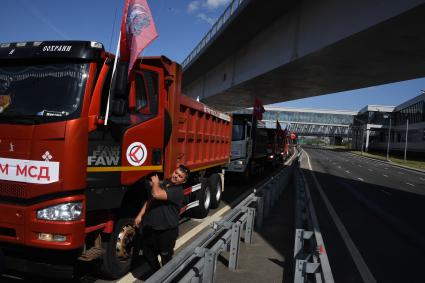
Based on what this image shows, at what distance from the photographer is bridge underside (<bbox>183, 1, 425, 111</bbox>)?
38.7 ft

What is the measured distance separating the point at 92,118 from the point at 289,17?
42.5 feet

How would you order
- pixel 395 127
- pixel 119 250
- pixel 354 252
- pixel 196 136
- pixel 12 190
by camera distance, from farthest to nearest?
pixel 395 127 < pixel 196 136 < pixel 354 252 < pixel 119 250 < pixel 12 190

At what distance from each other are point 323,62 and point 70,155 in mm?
12656

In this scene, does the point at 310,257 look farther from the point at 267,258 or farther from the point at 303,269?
the point at 267,258

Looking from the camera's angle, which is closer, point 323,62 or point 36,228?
point 36,228

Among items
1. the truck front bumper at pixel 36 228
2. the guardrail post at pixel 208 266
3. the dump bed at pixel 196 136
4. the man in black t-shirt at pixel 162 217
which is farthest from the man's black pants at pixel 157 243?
the dump bed at pixel 196 136

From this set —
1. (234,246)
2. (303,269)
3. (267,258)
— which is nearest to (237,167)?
(267,258)

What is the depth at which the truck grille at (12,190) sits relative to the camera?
4508 millimetres

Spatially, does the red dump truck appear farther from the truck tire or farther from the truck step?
the truck tire

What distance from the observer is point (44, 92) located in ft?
15.8

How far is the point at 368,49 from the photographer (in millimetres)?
13250

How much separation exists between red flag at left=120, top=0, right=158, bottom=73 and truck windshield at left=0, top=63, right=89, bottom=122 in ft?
1.71

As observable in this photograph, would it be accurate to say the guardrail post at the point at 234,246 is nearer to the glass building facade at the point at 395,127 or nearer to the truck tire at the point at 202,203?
the truck tire at the point at 202,203

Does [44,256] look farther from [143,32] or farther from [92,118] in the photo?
[143,32]
